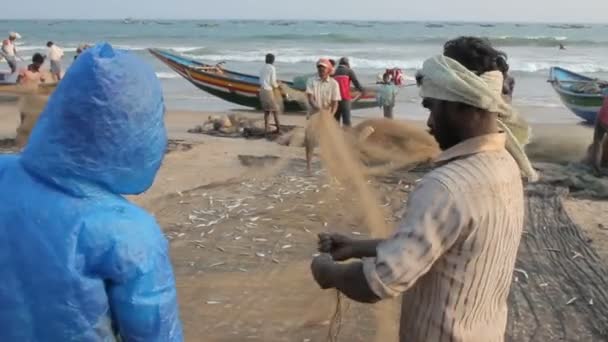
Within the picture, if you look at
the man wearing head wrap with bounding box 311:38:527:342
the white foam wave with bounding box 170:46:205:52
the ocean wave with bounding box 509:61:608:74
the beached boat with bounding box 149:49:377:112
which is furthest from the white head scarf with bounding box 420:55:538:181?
the white foam wave with bounding box 170:46:205:52

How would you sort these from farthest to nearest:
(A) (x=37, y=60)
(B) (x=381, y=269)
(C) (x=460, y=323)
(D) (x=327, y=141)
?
(A) (x=37, y=60) < (D) (x=327, y=141) < (C) (x=460, y=323) < (B) (x=381, y=269)

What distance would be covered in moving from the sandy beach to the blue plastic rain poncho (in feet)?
7.48

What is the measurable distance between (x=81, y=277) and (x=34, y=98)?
23.9 ft

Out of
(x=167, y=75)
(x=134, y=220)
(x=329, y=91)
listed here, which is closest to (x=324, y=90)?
(x=329, y=91)

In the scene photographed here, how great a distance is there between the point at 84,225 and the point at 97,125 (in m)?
0.21

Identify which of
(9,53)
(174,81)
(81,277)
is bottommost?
(174,81)

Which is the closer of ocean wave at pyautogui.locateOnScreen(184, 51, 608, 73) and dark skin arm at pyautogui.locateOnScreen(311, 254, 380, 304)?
dark skin arm at pyautogui.locateOnScreen(311, 254, 380, 304)

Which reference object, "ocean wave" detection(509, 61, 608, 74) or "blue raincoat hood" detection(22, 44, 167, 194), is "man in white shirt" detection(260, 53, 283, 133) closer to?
"blue raincoat hood" detection(22, 44, 167, 194)

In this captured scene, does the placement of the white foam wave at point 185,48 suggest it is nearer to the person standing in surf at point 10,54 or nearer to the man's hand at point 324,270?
the person standing in surf at point 10,54

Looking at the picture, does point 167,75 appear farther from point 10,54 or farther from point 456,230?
point 456,230

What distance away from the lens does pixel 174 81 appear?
78.7 feet

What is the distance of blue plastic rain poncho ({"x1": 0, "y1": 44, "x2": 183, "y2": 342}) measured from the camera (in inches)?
60.4

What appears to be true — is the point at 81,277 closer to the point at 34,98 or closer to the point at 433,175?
the point at 433,175

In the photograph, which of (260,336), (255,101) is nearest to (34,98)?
(260,336)
